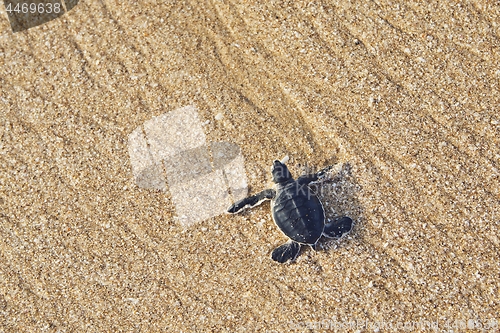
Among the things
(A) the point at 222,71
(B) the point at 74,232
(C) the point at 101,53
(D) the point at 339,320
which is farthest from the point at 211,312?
(C) the point at 101,53

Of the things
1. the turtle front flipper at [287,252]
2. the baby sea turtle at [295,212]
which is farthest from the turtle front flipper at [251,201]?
the turtle front flipper at [287,252]

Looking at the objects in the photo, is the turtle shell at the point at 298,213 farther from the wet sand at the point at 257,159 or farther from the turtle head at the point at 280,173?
the wet sand at the point at 257,159

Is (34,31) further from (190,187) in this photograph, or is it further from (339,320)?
(339,320)

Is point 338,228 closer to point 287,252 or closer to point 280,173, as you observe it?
point 287,252

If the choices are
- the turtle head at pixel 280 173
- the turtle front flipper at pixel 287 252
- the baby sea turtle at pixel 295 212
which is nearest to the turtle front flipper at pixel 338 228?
the baby sea turtle at pixel 295 212

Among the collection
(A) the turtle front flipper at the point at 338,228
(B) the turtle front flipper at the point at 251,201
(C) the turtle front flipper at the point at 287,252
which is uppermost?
(B) the turtle front flipper at the point at 251,201

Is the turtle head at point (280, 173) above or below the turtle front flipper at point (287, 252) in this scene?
above

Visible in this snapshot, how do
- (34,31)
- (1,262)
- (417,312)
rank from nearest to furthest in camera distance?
1. (417,312)
2. (1,262)
3. (34,31)

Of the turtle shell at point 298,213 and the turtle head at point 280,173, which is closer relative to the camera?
the turtle shell at point 298,213
